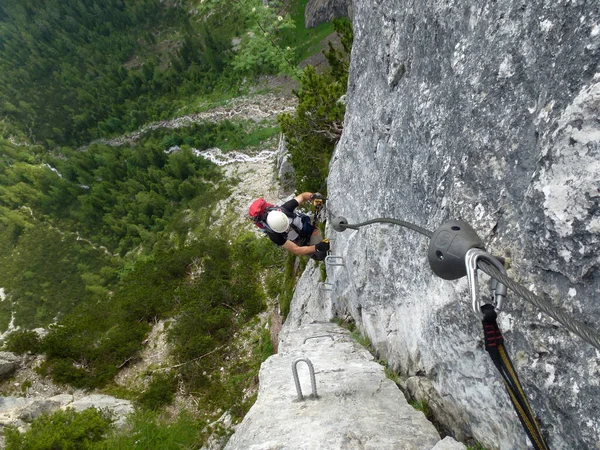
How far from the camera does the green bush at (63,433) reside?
1102cm

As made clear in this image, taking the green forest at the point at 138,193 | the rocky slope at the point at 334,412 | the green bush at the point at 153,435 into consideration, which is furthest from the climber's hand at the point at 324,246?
the green bush at the point at 153,435

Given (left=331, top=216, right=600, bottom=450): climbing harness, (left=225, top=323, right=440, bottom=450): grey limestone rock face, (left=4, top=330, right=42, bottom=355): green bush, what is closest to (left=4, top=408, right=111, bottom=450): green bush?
(left=4, top=330, right=42, bottom=355): green bush

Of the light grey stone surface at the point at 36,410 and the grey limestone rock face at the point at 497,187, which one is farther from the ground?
the grey limestone rock face at the point at 497,187

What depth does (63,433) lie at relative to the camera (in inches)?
452

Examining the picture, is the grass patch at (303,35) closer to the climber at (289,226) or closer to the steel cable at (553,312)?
the climber at (289,226)

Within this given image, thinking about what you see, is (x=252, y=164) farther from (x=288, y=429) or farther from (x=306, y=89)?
(x=288, y=429)

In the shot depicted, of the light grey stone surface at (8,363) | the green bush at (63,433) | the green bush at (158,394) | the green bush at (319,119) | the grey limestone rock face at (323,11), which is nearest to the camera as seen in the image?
the green bush at (319,119)

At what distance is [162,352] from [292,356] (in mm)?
15983

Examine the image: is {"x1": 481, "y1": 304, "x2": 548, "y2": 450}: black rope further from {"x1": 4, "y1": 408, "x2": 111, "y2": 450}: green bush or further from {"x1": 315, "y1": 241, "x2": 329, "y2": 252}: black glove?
{"x1": 4, "y1": 408, "x2": 111, "y2": 450}: green bush

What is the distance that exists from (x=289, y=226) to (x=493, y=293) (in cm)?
614

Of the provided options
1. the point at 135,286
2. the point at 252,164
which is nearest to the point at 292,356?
the point at 135,286

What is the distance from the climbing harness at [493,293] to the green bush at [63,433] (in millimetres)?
13916

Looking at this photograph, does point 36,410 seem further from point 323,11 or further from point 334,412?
point 323,11

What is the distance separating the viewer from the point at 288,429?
11.8 feet
